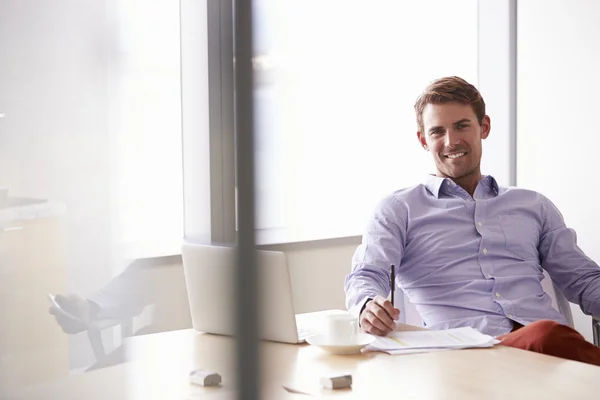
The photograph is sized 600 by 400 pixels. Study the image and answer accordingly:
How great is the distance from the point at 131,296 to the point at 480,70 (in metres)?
3.20

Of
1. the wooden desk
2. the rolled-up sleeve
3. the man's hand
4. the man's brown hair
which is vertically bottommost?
the wooden desk

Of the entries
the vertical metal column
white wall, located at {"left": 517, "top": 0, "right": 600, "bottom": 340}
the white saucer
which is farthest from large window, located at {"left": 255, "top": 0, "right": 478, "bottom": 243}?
the vertical metal column

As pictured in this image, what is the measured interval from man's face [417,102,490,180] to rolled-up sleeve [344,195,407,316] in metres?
0.20

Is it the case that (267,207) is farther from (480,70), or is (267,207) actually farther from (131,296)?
(480,70)

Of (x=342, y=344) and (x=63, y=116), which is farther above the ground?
(x=63, y=116)

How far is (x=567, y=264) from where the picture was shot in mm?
2238

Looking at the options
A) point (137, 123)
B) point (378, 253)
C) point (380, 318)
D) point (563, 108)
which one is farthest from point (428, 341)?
point (563, 108)

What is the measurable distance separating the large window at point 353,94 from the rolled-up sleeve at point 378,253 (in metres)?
1.23

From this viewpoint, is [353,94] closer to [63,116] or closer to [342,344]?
[342,344]

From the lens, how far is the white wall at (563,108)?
2.95 metres

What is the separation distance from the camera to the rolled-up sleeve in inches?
78.0

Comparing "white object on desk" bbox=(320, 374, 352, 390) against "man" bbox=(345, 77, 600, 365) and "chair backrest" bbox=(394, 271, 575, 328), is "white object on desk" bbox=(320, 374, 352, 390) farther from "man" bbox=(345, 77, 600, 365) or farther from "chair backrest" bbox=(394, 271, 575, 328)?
"chair backrest" bbox=(394, 271, 575, 328)

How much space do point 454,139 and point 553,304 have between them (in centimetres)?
58

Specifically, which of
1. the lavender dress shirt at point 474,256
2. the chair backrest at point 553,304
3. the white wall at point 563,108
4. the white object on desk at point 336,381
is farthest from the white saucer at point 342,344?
the white wall at point 563,108
